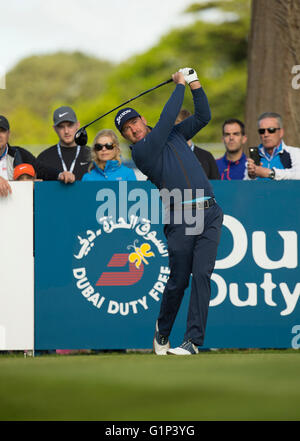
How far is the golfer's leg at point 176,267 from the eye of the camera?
245 inches

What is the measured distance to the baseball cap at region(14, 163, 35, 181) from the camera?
23.6ft

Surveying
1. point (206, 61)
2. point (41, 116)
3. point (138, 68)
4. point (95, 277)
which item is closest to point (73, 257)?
point (95, 277)

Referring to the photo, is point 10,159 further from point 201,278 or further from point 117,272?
point 201,278

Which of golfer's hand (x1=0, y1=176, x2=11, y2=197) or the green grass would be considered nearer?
the green grass

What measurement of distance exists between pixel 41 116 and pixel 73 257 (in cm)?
7796

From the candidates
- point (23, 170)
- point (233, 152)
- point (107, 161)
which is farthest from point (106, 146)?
point (233, 152)

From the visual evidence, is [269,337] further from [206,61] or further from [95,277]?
[206,61]

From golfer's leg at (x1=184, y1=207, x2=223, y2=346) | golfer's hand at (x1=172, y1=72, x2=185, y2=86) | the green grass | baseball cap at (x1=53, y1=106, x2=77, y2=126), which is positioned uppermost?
baseball cap at (x1=53, y1=106, x2=77, y2=126)

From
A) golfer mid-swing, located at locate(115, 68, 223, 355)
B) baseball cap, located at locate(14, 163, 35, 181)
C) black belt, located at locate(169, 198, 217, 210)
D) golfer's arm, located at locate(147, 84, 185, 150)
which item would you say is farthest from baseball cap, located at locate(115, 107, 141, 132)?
baseball cap, located at locate(14, 163, 35, 181)

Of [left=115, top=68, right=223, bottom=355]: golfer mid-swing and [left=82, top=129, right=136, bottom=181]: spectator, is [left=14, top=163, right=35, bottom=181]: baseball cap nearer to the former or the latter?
[left=82, top=129, right=136, bottom=181]: spectator

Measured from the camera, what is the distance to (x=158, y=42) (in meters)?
69.1

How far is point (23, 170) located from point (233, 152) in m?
1.93

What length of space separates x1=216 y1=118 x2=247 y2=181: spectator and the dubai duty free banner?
647 millimetres

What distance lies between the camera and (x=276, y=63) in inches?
386
